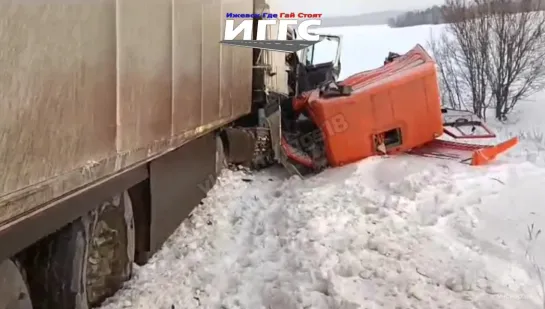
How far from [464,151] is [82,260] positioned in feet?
19.2

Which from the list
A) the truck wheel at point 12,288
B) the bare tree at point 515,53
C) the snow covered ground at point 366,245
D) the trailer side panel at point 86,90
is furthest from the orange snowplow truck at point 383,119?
the bare tree at point 515,53

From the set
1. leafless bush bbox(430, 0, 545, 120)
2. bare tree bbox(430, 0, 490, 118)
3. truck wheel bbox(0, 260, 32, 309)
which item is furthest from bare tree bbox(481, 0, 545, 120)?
truck wheel bbox(0, 260, 32, 309)

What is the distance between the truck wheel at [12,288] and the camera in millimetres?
2480

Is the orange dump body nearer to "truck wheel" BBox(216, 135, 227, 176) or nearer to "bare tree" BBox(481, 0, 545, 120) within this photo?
"truck wheel" BBox(216, 135, 227, 176)

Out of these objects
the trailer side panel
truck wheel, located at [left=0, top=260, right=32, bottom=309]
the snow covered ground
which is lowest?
the snow covered ground

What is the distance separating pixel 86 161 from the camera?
2.63m

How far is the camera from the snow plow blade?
7008 millimetres

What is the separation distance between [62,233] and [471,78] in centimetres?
1549

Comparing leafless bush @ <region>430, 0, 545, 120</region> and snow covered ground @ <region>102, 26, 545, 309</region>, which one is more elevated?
leafless bush @ <region>430, 0, 545, 120</region>

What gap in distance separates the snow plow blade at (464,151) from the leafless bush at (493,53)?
9.06 meters

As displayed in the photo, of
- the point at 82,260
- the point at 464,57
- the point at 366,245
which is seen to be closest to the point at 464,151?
the point at 366,245

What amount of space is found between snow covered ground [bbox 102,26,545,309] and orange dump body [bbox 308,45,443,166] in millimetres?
470

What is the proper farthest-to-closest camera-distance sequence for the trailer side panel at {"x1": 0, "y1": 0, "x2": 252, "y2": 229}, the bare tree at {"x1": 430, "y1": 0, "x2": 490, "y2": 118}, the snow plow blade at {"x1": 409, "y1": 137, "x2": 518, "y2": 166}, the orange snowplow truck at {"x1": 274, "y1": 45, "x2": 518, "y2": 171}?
the bare tree at {"x1": 430, "y1": 0, "x2": 490, "y2": 118}
the orange snowplow truck at {"x1": 274, "y1": 45, "x2": 518, "y2": 171}
the snow plow blade at {"x1": 409, "y1": 137, "x2": 518, "y2": 166}
the trailer side panel at {"x1": 0, "y1": 0, "x2": 252, "y2": 229}

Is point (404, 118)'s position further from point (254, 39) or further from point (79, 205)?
point (79, 205)
